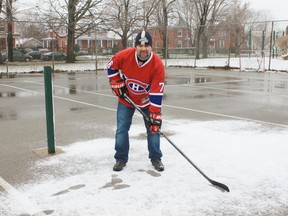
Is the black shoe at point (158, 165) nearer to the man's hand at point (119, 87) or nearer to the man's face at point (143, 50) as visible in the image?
the man's hand at point (119, 87)

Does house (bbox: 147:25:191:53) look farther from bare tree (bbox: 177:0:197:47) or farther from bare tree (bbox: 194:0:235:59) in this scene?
bare tree (bbox: 194:0:235:59)

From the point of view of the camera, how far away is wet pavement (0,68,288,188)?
5.70 metres

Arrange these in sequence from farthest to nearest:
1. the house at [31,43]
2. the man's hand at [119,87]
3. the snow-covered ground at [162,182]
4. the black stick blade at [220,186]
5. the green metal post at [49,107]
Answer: the house at [31,43]
the green metal post at [49,107]
the man's hand at [119,87]
the black stick blade at [220,186]
the snow-covered ground at [162,182]

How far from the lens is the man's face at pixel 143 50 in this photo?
4.32m

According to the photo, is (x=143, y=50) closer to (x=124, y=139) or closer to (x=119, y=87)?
(x=119, y=87)

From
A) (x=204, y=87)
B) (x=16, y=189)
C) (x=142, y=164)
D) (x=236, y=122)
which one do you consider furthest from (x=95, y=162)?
(x=204, y=87)

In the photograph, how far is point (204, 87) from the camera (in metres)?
13.9

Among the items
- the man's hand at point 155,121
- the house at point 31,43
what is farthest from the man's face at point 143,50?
the house at point 31,43

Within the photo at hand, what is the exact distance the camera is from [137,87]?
4543 millimetres

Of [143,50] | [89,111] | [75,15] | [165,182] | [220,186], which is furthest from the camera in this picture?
[75,15]

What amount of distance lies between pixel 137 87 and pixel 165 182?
1.17 meters

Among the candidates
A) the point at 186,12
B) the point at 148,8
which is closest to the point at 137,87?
the point at 148,8

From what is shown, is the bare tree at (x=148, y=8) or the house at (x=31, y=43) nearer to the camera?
the bare tree at (x=148, y=8)

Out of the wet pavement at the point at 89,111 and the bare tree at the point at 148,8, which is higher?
the bare tree at the point at 148,8
